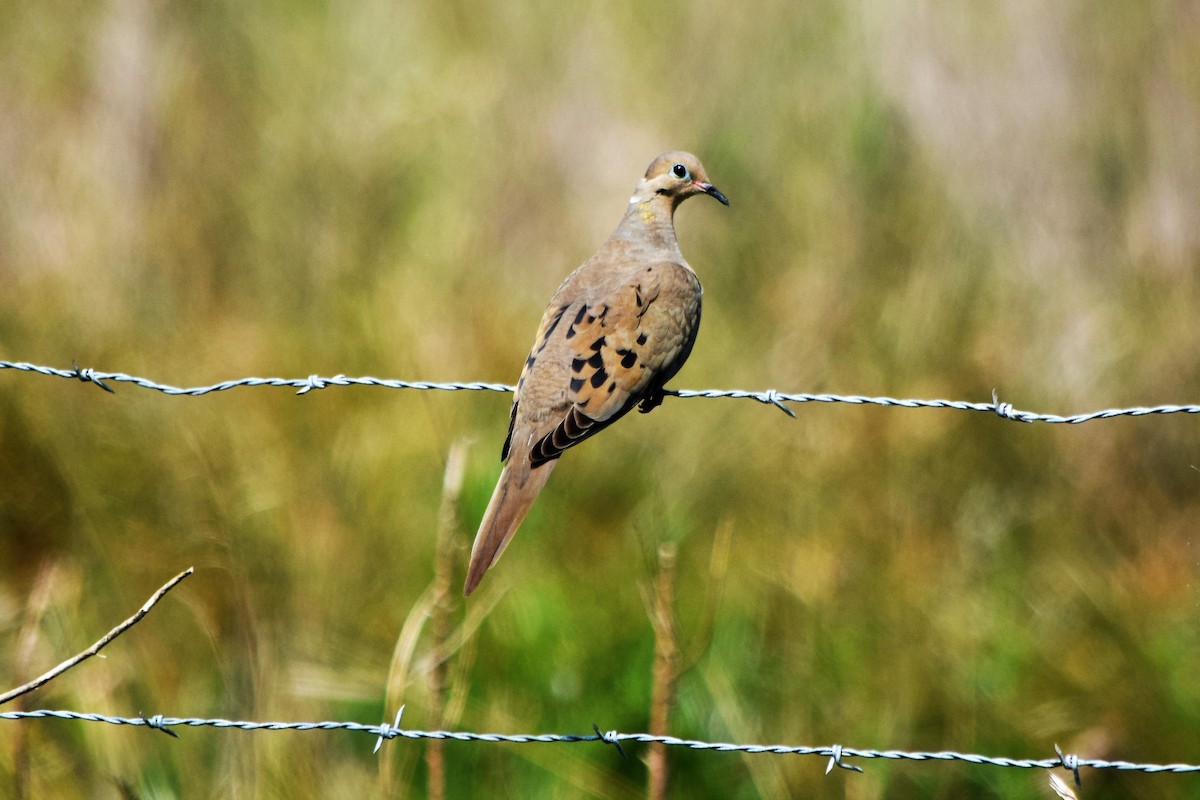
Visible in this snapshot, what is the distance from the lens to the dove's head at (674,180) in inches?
165

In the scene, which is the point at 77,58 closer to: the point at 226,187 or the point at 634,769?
the point at 226,187

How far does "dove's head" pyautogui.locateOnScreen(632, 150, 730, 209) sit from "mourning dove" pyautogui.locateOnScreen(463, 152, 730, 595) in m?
0.34

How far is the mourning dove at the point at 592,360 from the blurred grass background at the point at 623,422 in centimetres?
35

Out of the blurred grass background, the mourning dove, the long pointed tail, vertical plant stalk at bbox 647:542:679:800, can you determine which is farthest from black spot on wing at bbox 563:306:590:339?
vertical plant stalk at bbox 647:542:679:800

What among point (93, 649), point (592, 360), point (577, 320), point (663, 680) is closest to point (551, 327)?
point (577, 320)

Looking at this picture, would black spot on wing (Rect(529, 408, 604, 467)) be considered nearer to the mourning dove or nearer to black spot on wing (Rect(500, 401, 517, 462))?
the mourning dove

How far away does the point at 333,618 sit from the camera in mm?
4281

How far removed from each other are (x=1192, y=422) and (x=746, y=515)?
1.78 meters

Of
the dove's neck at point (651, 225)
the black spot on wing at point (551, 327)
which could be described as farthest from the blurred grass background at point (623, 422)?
the dove's neck at point (651, 225)

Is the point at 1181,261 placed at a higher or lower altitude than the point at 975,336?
Result: higher

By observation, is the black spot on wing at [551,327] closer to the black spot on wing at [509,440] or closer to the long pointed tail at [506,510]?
the black spot on wing at [509,440]

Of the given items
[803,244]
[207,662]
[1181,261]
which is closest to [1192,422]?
[1181,261]

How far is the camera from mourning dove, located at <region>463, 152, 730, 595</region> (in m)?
3.45

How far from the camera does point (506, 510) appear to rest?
333cm
